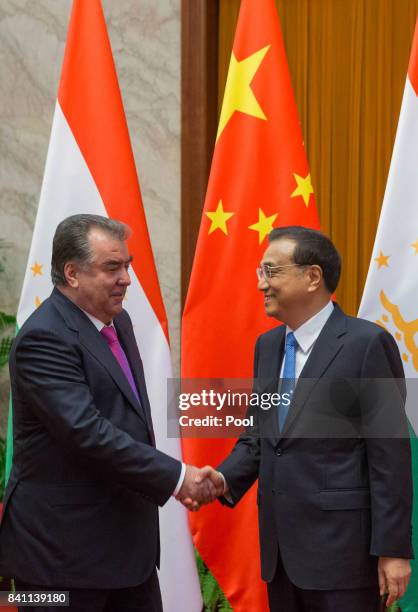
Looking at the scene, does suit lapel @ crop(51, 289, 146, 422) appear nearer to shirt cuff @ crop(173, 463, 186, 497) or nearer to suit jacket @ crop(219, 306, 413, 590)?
shirt cuff @ crop(173, 463, 186, 497)

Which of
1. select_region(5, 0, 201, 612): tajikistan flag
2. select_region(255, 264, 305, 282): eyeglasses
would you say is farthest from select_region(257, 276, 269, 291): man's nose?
select_region(5, 0, 201, 612): tajikistan flag

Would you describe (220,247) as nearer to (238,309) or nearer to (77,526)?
(238,309)

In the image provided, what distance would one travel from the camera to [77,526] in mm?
2314

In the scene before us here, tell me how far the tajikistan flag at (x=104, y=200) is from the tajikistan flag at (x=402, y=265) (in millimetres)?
824

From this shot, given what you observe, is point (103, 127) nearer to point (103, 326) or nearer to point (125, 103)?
point (125, 103)

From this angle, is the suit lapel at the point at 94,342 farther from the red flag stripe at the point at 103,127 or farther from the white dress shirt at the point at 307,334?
the red flag stripe at the point at 103,127

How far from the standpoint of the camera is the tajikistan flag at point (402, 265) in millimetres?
3066

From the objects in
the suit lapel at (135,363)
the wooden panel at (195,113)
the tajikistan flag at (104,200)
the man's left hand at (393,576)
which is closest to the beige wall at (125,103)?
the wooden panel at (195,113)

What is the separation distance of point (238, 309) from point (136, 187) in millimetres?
623

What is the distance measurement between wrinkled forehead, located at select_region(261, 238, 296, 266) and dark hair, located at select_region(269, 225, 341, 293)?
0.04 feet

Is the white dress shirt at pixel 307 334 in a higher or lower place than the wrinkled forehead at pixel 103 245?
lower

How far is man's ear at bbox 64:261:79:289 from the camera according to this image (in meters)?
2.49

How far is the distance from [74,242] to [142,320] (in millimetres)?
842

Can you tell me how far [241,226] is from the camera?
3.30 meters
